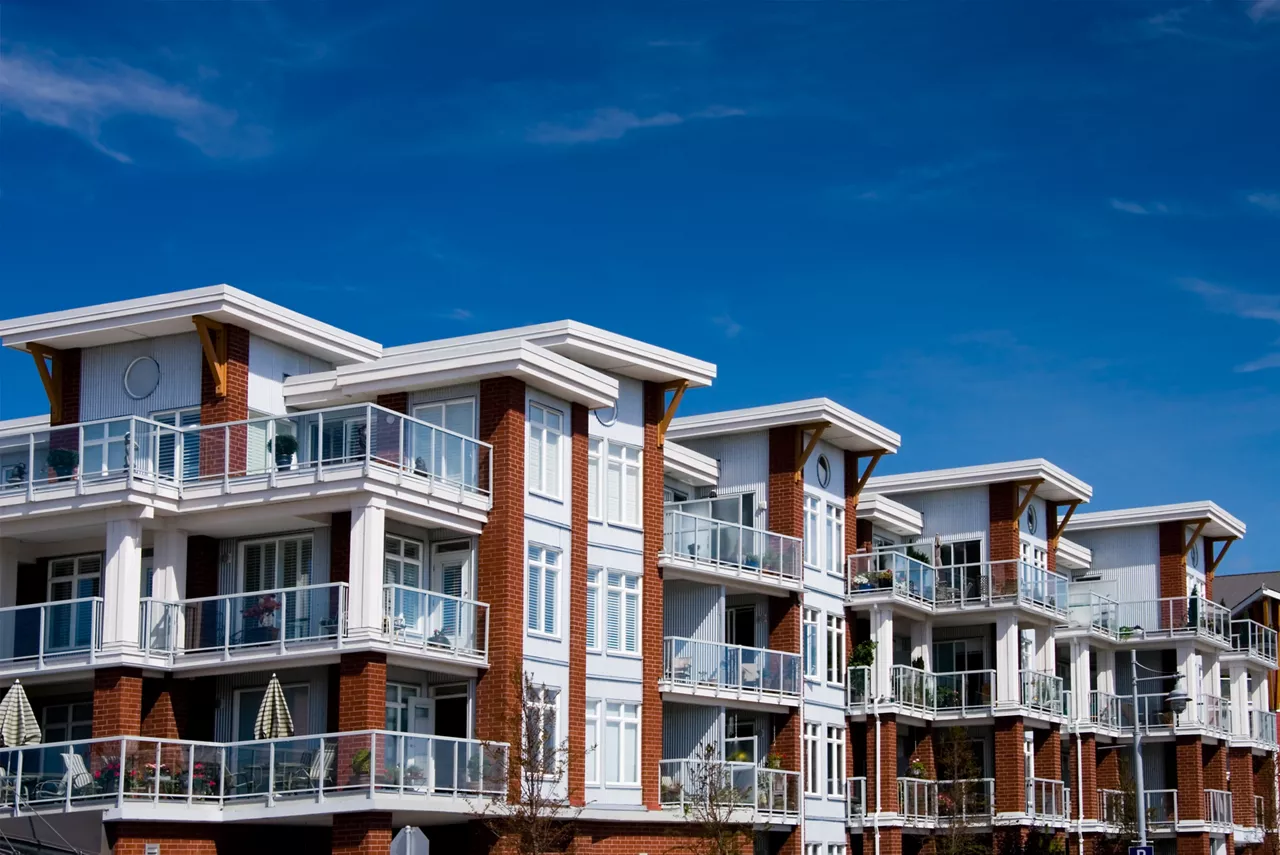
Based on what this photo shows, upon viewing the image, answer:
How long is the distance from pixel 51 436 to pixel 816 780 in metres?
21.4

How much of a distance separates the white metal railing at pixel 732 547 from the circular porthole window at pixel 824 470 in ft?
10.5

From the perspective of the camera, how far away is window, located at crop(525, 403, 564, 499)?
4172cm

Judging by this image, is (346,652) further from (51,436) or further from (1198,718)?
(1198,718)

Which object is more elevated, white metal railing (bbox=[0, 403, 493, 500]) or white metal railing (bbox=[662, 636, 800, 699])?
→ white metal railing (bbox=[0, 403, 493, 500])

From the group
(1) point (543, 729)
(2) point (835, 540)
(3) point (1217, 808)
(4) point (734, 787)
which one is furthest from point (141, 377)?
(3) point (1217, 808)

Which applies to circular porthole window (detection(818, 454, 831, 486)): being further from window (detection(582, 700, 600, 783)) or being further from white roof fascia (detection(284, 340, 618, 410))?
window (detection(582, 700, 600, 783))

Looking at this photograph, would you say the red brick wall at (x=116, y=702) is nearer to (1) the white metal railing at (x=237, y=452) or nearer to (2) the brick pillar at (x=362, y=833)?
(1) the white metal railing at (x=237, y=452)

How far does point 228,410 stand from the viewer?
40719 mm

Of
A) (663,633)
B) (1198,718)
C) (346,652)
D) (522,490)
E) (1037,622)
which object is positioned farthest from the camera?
(1198,718)

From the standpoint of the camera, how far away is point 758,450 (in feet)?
172

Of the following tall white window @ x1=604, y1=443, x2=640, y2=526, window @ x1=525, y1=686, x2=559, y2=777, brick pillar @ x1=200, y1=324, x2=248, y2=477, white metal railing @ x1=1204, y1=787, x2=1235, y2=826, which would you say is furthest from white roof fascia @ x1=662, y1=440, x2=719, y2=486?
white metal railing @ x1=1204, y1=787, x2=1235, y2=826

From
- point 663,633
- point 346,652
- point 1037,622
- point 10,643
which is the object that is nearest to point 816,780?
point 663,633

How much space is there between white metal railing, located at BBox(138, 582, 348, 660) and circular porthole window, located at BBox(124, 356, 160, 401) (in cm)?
523

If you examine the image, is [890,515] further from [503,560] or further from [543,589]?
[503,560]
